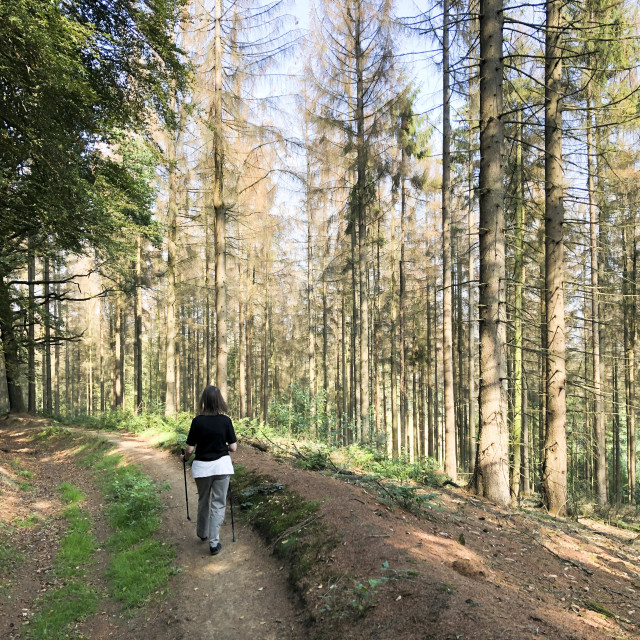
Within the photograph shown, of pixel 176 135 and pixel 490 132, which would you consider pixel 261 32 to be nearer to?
pixel 176 135

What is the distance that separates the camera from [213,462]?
16.4ft

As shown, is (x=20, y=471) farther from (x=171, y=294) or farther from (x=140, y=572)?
(x=171, y=294)

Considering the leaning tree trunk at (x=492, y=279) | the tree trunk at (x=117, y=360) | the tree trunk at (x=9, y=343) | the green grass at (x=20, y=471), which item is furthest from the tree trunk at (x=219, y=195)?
the tree trunk at (x=117, y=360)

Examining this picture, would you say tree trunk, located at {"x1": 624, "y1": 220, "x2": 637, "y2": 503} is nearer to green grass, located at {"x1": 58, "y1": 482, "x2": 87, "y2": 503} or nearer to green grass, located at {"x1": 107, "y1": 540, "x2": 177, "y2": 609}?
green grass, located at {"x1": 107, "y1": 540, "x2": 177, "y2": 609}

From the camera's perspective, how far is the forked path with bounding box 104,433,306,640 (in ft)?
12.1

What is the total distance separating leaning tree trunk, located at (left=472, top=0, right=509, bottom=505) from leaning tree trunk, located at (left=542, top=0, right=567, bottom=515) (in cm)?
215

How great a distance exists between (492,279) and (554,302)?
2.72m

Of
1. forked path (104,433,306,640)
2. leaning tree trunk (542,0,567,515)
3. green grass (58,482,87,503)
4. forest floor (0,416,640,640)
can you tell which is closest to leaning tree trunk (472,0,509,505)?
forest floor (0,416,640,640)

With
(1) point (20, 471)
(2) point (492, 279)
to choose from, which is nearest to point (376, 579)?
(2) point (492, 279)

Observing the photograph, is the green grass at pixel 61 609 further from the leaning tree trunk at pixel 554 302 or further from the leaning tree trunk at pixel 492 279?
the leaning tree trunk at pixel 554 302

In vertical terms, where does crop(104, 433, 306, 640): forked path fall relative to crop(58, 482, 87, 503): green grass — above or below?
above

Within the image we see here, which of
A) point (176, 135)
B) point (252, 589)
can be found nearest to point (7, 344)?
point (176, 135)

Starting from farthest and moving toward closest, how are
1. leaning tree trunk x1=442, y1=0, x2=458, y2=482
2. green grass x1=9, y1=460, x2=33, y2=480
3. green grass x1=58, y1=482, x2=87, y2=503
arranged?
leaning tree trunk x1=442, y1=0, x2=458, y2=482
green grass x1=9, y1=460, x2=33, y2=480
green grass x1=58, y1=482, x2=87, y2=503

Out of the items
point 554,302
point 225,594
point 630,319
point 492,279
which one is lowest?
point 225,594
